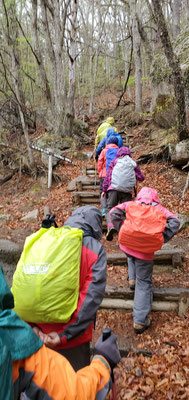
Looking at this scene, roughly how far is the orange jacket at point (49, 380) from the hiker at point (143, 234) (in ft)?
6.10

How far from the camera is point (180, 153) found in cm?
776

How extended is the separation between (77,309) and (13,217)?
6.43 m

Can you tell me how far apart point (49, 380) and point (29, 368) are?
0.45 feet

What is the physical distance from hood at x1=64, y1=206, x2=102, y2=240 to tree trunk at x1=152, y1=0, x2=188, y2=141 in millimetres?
5927

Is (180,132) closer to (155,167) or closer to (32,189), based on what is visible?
(155,167)

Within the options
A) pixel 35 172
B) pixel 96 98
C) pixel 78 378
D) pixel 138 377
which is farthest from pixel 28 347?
pixel 96 98

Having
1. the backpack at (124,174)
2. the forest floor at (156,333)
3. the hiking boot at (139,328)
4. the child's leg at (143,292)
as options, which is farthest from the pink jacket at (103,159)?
the hiking boot at (139,328)

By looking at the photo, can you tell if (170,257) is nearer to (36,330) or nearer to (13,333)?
(36,330)

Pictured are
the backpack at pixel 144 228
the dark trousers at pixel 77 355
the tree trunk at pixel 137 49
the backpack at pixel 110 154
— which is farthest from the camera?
the tree trunk at pixel 137 49

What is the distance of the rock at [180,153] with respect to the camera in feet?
Result: 25.0

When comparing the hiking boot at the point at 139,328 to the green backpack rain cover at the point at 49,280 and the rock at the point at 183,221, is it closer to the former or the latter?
the green backpack rain cover at the point at 49,280

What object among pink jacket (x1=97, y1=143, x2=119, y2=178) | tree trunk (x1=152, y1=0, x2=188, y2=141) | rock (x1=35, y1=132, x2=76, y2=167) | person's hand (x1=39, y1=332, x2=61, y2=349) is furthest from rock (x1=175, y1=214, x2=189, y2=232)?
rock (x1=35, y1=132, x2=76, y2=167)

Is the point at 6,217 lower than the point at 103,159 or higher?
lower

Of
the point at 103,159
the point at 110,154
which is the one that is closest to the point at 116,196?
the point at 110,154
